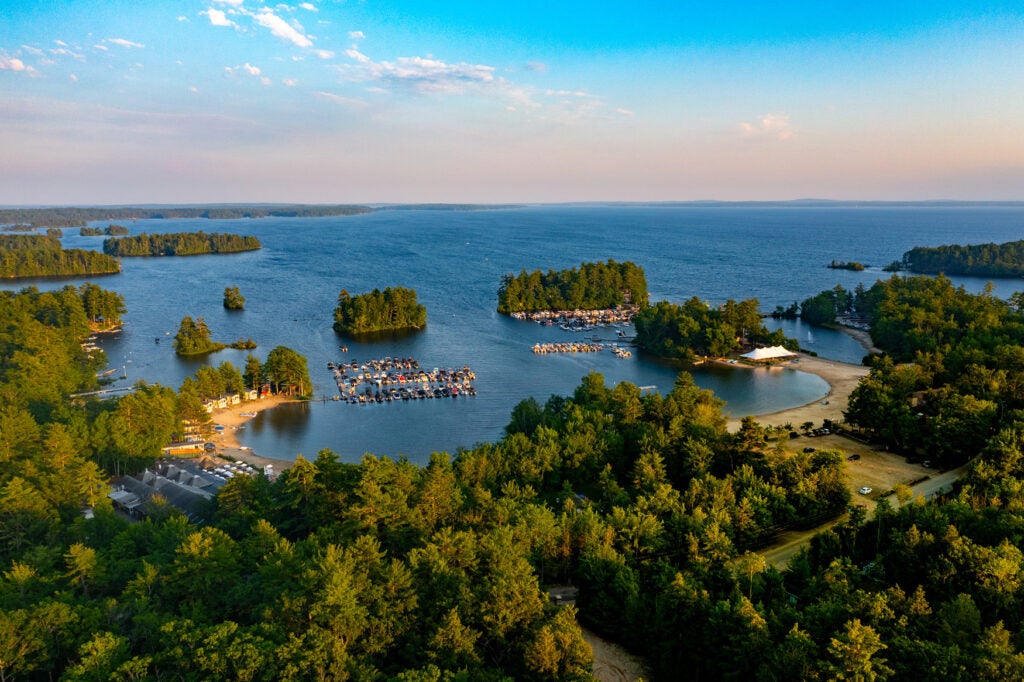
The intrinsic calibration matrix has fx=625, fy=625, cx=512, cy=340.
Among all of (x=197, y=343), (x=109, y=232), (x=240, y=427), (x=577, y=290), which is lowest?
(x=240, y=427)

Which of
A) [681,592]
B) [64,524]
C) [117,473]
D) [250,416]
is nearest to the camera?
[681,592]

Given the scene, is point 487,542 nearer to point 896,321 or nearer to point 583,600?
point 583,600

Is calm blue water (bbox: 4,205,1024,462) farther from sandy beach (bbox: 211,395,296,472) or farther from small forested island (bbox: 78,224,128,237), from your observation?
small forested island (bbox: 78,224,128,237)

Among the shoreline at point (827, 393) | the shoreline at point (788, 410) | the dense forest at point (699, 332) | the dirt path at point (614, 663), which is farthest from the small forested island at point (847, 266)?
the dirt path at point (614, 663)

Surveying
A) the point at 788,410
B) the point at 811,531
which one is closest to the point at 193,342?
the point at 788,410

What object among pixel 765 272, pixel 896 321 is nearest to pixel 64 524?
pixel 896 321

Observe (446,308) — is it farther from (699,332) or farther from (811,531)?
(811,531)
